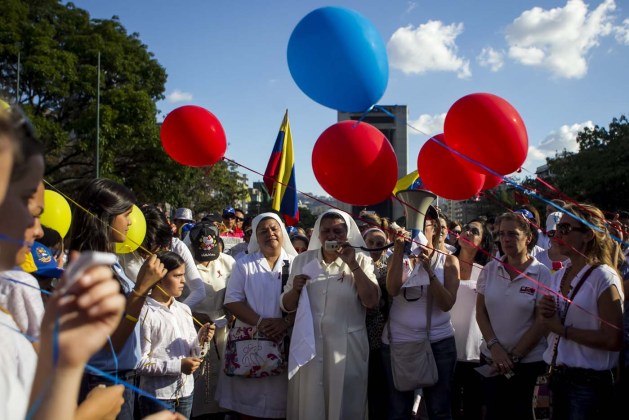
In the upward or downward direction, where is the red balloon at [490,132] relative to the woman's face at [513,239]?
upward

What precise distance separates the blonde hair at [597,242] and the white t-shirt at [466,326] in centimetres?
134

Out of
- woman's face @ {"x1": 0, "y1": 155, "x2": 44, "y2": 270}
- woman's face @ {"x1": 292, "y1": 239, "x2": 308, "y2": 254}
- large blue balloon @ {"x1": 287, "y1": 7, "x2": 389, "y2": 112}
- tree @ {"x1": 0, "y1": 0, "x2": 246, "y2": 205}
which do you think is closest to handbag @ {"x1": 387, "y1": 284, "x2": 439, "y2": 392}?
large blue balloon @ {"x1": 287, "y1": 7, "x2": 389, "y2": 112}

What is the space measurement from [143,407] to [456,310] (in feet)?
8.84

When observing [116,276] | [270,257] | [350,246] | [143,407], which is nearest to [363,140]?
[350,246]

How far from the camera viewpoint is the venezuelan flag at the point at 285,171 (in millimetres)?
7789

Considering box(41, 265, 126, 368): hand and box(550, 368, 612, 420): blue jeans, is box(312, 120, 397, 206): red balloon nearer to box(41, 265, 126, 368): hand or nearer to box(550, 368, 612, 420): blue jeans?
box(550, 368, 612, 420): blue jeans

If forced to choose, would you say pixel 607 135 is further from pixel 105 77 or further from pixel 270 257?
pixel 270 257

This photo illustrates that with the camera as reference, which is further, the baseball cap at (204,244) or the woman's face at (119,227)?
the baseball cap at (204,244)

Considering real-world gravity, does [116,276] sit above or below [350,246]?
below

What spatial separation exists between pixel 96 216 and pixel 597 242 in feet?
9.66

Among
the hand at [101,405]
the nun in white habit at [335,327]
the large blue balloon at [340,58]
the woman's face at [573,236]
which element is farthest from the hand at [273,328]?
the hand at [101,405]

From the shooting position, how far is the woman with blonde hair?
3.25 m

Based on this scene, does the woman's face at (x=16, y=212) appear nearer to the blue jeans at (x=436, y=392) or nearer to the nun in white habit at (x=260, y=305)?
the nun in white habit at (x=260, y=305)

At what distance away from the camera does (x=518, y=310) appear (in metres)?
3.99
